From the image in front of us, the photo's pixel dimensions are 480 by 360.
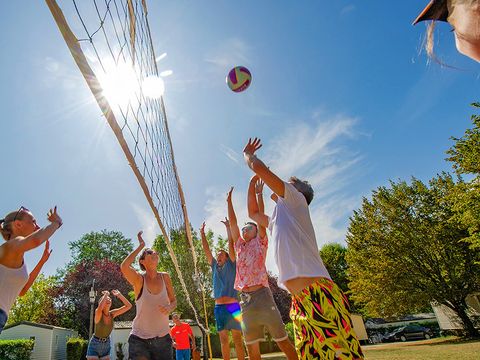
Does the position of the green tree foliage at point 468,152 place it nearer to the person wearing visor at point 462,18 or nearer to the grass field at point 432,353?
the grass field at point 432,353

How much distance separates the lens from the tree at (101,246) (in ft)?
143

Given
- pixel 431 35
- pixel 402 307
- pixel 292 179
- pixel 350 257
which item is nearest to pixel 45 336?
pixel 350 257

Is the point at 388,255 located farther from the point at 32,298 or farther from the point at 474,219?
the point at 32,298

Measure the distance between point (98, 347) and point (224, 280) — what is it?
3.34m

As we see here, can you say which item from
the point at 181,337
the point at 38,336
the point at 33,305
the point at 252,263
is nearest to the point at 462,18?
the point at 252,263

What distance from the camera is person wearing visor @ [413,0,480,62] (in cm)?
79

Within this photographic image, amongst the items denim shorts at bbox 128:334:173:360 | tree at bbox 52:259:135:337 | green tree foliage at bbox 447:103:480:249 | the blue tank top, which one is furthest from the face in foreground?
tree at bbox 52:259:135:337

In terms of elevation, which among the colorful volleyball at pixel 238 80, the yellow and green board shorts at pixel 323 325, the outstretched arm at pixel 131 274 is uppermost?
the colorful volleyball at pixel 238 80

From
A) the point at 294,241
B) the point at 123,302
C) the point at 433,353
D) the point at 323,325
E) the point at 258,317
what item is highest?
the point at 123,302

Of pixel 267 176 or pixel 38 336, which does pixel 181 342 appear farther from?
pixel 38 336

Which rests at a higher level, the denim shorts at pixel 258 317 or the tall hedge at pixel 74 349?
the tall hedge at pixel 74 349

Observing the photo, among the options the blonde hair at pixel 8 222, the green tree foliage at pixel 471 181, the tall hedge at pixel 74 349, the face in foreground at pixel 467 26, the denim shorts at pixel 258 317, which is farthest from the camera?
the tall hedge at pixel 74 349

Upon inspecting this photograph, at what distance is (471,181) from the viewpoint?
16625mm

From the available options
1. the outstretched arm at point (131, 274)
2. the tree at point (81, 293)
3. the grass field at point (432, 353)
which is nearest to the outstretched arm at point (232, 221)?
the outstretched arm at point (131, 274)
